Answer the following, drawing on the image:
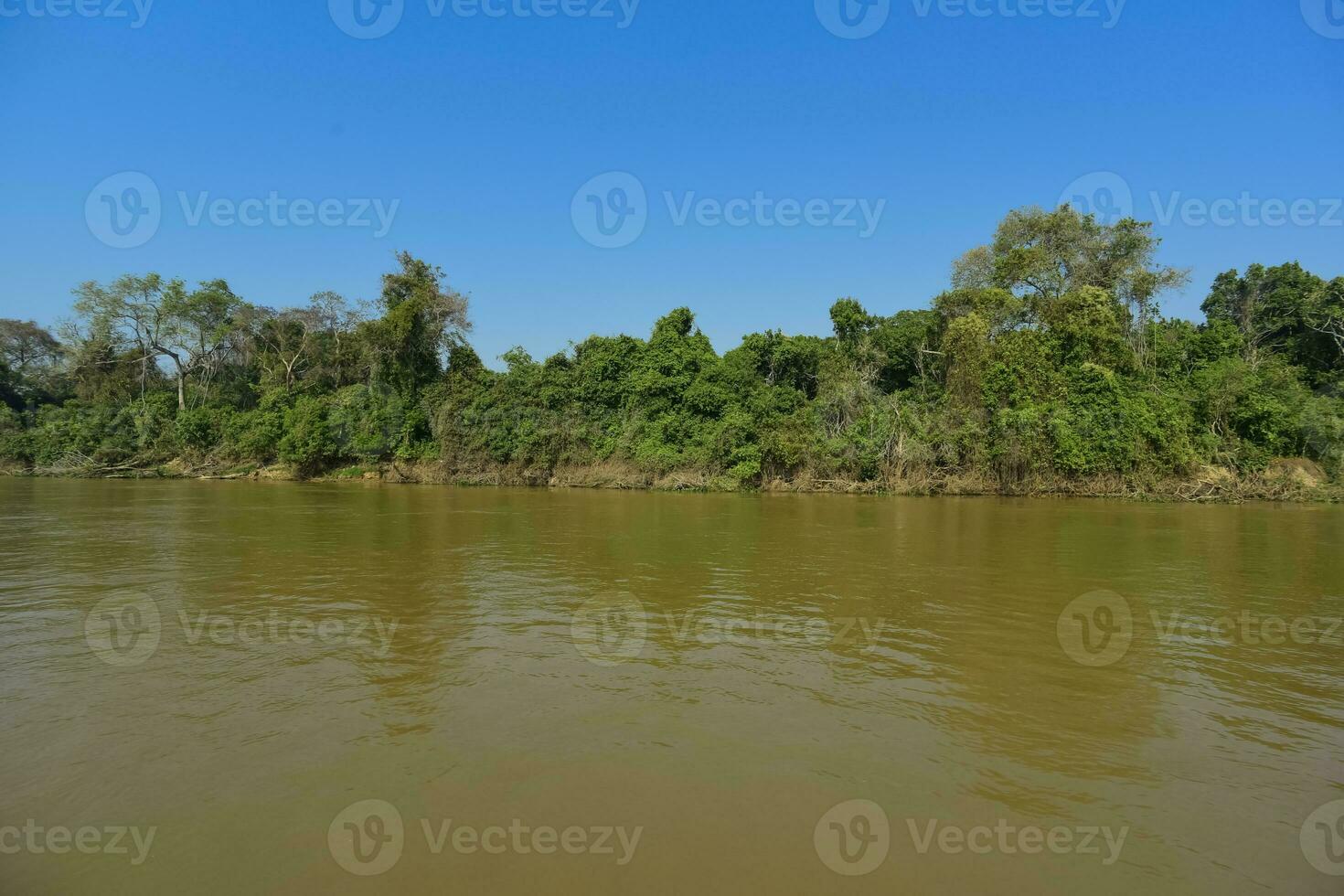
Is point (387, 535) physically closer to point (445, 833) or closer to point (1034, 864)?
point (445, 833)

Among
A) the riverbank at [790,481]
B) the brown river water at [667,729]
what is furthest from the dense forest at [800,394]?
the brown river water at [667,729]

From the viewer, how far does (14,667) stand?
5.69 meters

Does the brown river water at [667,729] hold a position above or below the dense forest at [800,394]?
below

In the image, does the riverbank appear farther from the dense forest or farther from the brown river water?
the brown river water

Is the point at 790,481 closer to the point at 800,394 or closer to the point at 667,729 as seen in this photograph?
the point at 800,394

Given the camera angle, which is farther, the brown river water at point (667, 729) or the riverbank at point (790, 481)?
the riverbank at point (790, 481)

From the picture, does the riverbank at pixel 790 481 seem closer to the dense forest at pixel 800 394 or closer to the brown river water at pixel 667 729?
the dense forest at pixel 800 394

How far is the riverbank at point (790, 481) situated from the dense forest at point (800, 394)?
0.36 feet

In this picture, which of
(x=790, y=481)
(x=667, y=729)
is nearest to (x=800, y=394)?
(x=790, y=481)

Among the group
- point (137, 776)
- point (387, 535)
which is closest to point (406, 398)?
point (387, 535)

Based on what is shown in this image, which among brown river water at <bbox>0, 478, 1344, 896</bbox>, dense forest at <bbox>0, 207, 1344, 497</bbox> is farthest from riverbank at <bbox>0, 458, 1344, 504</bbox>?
Result: brown river water at <bbox>0, 478, 1344, 896</bbox>

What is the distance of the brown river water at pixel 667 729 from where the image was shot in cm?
319

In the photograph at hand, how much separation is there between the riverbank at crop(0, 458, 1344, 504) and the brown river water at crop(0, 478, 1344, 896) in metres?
16.7

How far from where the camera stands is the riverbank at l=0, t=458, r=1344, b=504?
984 inches
